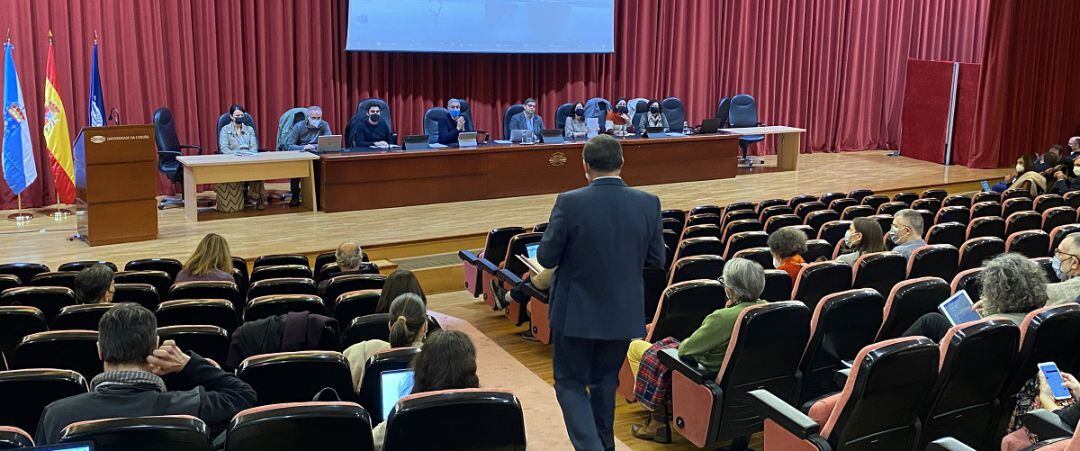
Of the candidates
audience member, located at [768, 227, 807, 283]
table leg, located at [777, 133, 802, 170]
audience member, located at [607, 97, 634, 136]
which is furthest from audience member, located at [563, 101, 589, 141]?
audience member, located at [768, 227, 807, 283]

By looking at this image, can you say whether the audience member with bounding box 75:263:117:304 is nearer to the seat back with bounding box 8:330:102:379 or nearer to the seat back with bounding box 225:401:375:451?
the seat back with bounding box 8:330:102:379

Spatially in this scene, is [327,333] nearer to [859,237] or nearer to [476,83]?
[859,237]

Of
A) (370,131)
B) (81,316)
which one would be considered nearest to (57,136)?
(370,131)

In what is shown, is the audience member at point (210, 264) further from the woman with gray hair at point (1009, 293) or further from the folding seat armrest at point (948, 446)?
the folding seat armrest at point (948, 446)

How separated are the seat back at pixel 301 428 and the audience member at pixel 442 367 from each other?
0.92 feet

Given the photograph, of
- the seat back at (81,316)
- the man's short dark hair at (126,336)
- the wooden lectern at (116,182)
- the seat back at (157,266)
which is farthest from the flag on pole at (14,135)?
the man's short dark hair at (126,336)

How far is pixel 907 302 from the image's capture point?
4336 mm

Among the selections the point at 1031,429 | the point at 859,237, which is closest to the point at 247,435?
the point at 1031,429

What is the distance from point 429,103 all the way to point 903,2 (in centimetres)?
827

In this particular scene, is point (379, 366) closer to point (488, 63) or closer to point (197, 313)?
point (197, 313)

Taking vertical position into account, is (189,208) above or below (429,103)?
below

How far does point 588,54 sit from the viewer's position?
46.3 feet

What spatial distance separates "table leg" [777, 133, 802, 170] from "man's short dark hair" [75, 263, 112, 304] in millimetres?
10341

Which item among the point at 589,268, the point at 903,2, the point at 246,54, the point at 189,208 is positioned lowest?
the point at 189,208
